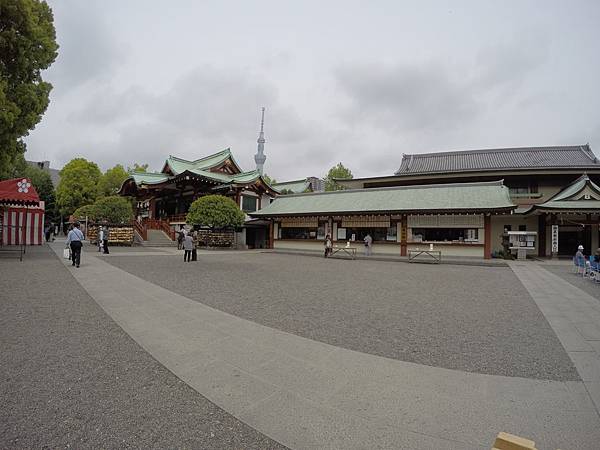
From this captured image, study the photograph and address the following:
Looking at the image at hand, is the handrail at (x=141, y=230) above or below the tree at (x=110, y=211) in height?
below

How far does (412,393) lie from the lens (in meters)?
3.21

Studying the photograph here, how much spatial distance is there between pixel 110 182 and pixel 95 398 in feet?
153

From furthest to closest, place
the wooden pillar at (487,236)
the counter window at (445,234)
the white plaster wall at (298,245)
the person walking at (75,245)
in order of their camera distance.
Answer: the white plaster wall at (298,245) → the counter window at (445,234) → the wooden pillar at (487,236) → the person walking at (75,245)

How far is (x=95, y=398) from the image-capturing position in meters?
3.00

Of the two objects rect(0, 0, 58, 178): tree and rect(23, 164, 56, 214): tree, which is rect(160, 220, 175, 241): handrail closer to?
rect(0, 0, 58, 178): tree

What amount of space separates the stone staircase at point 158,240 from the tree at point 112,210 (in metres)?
2.61

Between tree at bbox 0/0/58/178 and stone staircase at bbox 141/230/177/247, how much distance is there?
43.0ft

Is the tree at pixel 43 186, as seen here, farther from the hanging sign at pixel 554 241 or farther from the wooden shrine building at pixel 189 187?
the hanging sign at pixel 554 241

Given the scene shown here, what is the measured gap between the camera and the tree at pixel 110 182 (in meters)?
42.0

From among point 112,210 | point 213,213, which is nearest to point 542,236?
point 213,213

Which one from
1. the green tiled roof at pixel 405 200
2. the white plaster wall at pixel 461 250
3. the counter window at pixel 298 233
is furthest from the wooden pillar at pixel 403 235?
the counter window at pixel 298 233

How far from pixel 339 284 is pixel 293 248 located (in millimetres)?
17660

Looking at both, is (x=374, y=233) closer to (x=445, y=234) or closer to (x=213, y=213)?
(x=445, y=234)

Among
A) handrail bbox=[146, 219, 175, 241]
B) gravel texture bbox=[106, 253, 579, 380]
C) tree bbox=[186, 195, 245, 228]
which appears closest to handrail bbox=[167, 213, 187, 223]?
handrail bbox=[146, 219, 175, 241]
